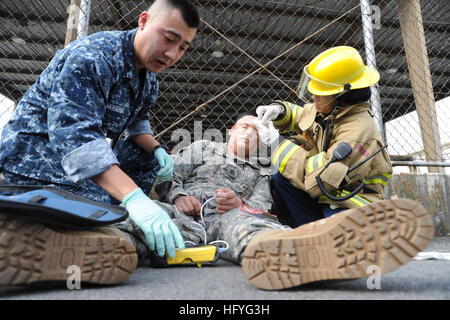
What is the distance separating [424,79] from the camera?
3496 mm

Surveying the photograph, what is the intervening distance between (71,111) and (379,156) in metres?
1.59

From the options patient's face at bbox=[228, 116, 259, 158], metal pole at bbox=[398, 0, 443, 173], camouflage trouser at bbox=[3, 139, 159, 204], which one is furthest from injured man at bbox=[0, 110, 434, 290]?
metal pole at bbox=[398, 0, 443, 173]

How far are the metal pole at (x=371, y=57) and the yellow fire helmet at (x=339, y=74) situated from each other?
940 millimetres

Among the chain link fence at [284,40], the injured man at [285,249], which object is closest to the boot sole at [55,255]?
the injured man at [285,249]

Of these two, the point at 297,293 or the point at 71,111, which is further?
the point at 71,111

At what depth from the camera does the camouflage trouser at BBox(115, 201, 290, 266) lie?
53.2 inches

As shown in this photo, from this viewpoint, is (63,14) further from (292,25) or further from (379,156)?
(379,156)

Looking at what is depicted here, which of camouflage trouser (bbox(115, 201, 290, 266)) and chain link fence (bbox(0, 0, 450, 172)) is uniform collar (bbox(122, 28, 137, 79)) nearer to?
camouflage trouser (bbox(115, 201, 290, 266))
